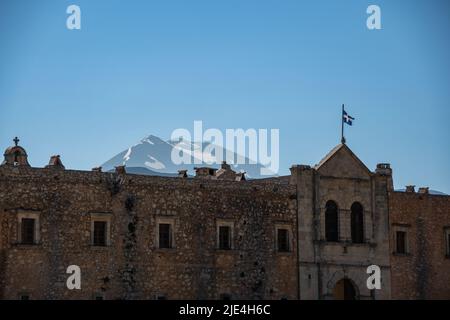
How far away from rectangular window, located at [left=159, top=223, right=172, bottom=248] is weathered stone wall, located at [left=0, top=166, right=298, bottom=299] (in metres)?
0.30

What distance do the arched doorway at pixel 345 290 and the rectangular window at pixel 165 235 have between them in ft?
32.7

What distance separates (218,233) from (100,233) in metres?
6.05

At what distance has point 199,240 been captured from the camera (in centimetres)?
5953

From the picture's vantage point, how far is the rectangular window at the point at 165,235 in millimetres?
58737

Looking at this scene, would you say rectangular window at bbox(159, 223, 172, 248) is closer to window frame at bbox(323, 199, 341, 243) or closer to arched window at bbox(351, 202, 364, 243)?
window frame at bbox(323, 199, 341, 243)

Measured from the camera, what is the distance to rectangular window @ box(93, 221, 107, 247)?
187ft

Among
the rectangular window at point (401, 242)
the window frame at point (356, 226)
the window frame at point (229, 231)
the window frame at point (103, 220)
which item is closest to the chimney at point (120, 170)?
the window frame at point (103, 220)

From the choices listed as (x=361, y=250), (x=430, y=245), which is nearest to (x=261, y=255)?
(x=361, y=250)

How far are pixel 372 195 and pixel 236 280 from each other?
9.33 metres

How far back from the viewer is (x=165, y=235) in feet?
193

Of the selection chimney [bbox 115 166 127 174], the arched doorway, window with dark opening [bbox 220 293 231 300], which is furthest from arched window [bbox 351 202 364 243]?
chimney [bbox 115 166 127 174]
